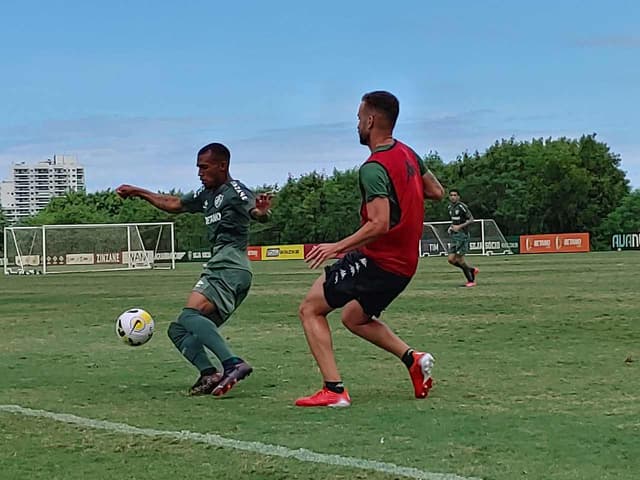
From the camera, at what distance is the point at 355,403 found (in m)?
6.91

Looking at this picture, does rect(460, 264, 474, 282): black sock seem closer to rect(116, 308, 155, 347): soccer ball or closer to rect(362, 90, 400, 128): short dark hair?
rect(116, 308, 155, 347): soccer ball

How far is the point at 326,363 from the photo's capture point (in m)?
6.94

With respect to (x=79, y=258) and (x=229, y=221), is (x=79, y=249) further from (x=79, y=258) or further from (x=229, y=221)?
(x=229, y=221)

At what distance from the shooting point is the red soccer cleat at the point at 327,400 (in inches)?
265

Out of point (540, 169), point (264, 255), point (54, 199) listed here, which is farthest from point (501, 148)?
point (54, 199)

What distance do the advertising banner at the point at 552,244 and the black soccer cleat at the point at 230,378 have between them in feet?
218

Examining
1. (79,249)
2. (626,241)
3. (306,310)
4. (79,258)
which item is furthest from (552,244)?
(306,310)

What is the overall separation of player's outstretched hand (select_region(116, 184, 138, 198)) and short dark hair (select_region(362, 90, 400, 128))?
2261 mm

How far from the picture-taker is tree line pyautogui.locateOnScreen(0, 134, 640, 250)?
3465 inches

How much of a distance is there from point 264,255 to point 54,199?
52920 millimetres

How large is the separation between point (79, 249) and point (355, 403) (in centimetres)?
4518

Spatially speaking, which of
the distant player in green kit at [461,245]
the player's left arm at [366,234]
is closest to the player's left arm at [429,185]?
the player's left arm at [366,234]

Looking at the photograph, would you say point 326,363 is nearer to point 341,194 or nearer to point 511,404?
point 511,404

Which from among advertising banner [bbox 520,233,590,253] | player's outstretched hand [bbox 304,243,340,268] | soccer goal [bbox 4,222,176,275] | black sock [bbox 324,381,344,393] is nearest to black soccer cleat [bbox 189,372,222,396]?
black sock [bbox 324,381,344,393]
